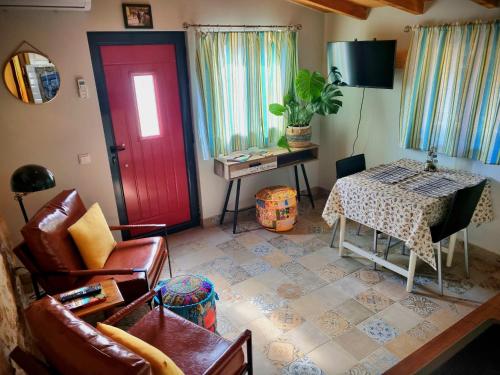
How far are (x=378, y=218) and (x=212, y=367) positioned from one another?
1861 millimetres

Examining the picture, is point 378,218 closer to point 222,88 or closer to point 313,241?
point 313,241

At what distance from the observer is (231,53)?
374 centimetres

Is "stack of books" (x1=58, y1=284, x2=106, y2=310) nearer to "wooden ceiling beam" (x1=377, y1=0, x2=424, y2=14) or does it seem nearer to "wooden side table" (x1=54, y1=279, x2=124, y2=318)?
"wooden side table" (x1=54, y1=279, x2=124, y2=318)

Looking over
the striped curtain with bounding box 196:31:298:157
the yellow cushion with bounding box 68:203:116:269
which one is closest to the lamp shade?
the yellow cushion with bounding box 68:203:116:269

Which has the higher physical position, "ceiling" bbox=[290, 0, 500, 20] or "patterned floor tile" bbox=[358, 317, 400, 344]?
"ceiling" bbox=[290, 0, 500, 20]

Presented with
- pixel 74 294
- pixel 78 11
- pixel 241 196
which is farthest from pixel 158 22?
pixel 74 294

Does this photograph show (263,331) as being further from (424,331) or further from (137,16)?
(137,16)

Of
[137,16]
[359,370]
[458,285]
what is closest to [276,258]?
[359,370]

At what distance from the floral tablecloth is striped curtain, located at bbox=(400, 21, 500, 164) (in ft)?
0.97

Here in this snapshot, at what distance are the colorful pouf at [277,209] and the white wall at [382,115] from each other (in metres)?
1.05

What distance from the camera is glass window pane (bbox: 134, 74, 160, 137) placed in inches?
137

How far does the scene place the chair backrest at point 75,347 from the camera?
1.27 m

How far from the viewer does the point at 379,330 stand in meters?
2.58

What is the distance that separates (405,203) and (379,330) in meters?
0.93
